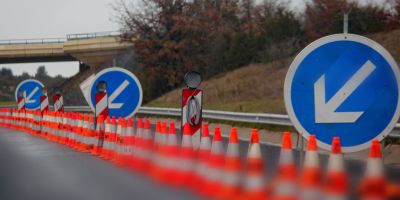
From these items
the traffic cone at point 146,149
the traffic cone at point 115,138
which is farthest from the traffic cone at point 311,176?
the traffic cone at point 115,138

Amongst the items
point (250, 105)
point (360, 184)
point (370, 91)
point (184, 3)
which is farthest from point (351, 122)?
point (184, 3)

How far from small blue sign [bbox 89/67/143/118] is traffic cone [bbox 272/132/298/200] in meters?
7.78

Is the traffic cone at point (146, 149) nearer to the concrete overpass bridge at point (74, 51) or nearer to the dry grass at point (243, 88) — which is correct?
the dry grass at point (243, 88)

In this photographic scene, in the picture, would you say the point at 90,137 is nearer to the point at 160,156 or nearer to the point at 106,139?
the point at 106,139

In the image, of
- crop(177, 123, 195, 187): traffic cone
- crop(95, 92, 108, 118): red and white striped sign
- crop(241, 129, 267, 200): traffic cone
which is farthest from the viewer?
crop(95, 92, 108, 118): red and white striped sign

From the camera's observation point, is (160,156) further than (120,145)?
No

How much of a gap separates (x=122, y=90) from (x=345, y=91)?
9.55 meters

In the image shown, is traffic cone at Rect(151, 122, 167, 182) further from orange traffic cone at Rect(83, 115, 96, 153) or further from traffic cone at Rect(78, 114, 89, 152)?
traffic cone at Rect(78, 114, 89, 152)

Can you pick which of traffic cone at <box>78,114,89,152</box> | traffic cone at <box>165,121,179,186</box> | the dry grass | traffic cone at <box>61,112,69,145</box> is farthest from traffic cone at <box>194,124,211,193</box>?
the dry grass

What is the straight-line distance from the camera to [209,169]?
29.8ft

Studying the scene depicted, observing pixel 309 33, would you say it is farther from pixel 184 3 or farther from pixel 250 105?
pixel 250 105

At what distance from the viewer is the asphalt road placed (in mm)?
8914

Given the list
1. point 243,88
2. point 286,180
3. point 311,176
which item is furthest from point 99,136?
point 243,88

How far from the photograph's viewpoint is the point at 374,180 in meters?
4.92
